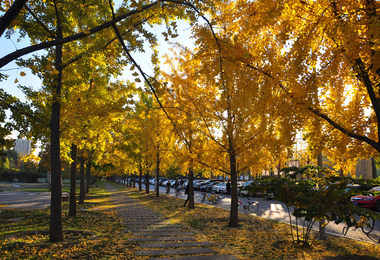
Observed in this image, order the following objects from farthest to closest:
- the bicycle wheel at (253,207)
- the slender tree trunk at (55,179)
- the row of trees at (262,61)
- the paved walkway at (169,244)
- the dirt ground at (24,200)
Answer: the dirt ground at (24,200) → the bicycle wheel at (253,207) → the slender tree trunk at (55,179) → the paved walkway at (169,244) → the row of trees at (262,61)

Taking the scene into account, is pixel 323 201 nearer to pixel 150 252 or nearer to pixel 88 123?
pixel 150 252

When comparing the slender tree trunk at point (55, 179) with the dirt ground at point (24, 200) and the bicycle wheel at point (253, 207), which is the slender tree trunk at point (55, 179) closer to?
the dirt ground at point (24, 200)

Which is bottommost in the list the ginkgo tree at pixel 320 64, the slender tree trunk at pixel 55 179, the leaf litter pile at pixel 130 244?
the leaf litter pile at pixel 130 244

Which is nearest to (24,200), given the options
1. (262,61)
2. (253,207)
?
(253,207)

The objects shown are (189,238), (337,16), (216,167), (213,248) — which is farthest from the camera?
(216,167)

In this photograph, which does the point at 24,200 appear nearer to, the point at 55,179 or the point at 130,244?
the point at 55,179

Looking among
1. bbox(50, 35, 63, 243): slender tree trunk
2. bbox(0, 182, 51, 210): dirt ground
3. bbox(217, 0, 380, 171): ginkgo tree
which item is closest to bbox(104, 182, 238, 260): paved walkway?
bbox(50, 35, 63, 243): slender tree trunk

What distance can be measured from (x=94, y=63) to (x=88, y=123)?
2.16 m

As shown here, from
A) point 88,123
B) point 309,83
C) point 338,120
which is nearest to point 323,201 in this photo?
point 338,120

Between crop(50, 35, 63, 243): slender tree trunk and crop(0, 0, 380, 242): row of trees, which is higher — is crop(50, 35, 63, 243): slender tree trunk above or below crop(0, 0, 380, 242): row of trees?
below

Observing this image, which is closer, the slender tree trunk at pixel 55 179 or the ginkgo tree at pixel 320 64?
the ginkgo tree at pixel 320 64

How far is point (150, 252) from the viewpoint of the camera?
6.06 metres

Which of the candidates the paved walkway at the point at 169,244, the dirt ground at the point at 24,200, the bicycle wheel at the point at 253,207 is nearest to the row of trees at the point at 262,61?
the paved walkway at the point at 169,244

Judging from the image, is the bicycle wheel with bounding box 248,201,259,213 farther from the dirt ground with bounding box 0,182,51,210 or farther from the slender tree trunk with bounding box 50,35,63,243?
the dirt ground with bounding box 0,182,51,210
